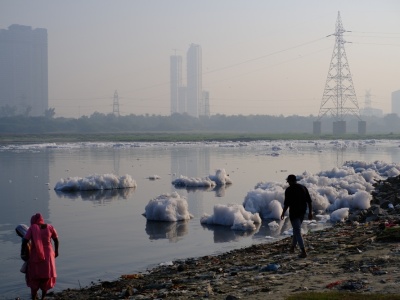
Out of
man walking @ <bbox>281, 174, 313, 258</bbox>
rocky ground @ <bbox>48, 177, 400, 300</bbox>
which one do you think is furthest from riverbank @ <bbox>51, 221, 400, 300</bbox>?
man walking @ <bbox>281, 174, 313, 258</bbox>

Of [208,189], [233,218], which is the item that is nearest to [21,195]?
[208,189]

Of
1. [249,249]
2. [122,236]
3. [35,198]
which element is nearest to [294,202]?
[249,249]

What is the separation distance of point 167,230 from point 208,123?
161322mm

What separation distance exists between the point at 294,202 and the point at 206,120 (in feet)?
554

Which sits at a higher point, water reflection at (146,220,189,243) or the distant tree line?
the distant tree line

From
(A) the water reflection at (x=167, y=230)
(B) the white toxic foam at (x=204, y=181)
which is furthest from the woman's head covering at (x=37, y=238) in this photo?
(B) the white toxic foam at (x=204, y=181)

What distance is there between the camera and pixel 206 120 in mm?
180625

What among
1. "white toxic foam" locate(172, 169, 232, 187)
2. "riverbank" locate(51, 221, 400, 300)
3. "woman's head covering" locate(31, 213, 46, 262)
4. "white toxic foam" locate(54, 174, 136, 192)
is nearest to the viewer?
"riverbank" locate(51, 221, 400, 300)

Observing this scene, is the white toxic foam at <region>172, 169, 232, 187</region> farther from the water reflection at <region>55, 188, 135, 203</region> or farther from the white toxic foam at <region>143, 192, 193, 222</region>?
the white toxic foam at <region>143, 192, 193, 222</region>

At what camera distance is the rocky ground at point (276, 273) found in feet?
30.5

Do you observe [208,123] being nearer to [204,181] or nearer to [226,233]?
[204,181]

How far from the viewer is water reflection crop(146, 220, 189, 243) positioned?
16922mm

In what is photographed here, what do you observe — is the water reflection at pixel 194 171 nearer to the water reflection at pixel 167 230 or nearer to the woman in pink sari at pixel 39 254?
the water reflection at pixel 167 230

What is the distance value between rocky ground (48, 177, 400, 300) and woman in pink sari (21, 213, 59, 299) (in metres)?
1.07
